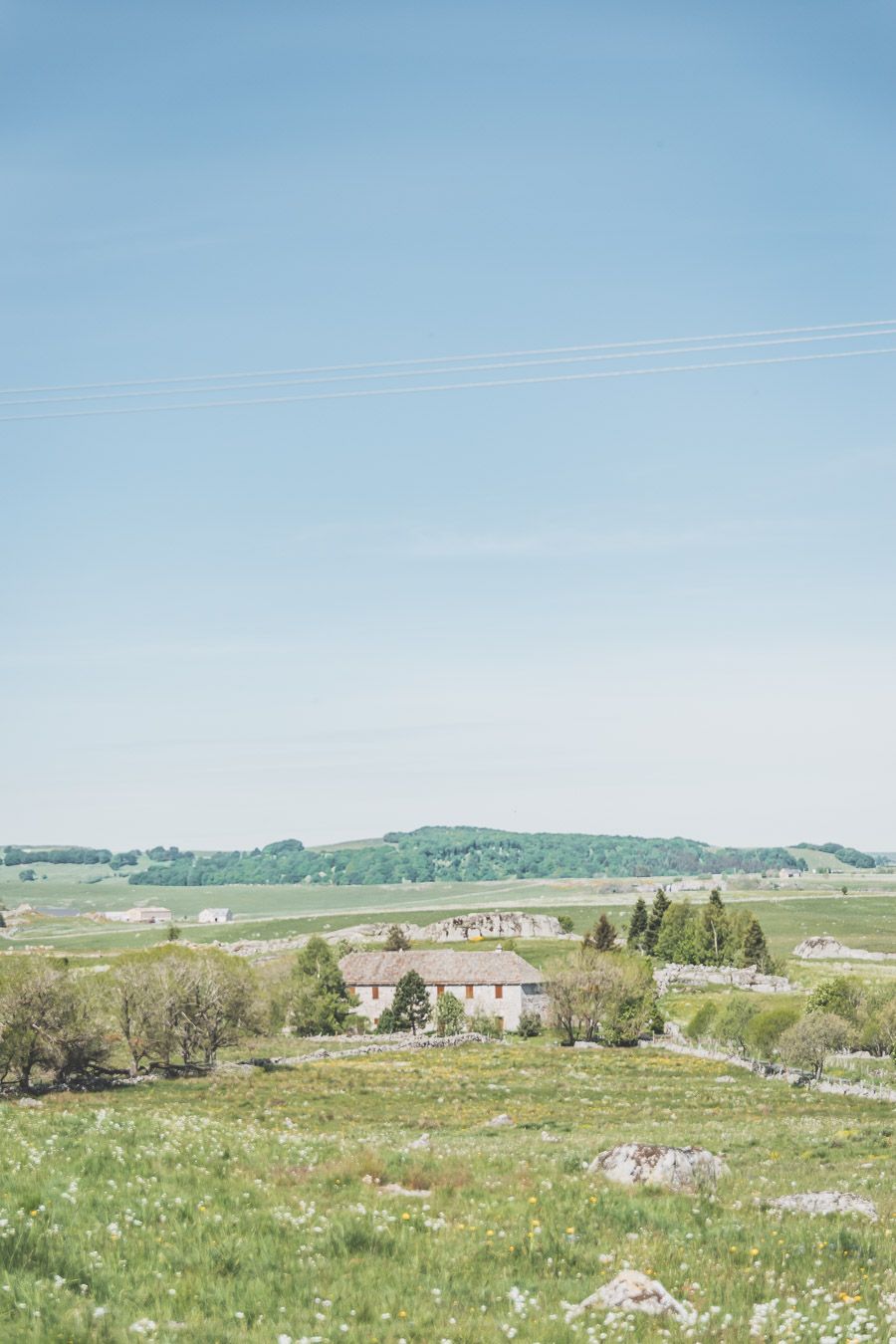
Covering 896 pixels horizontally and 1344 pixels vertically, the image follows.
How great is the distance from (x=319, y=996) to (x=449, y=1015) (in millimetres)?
13062

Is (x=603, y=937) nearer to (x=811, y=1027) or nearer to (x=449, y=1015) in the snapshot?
(x=449, y=1015)

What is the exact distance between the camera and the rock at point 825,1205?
16641mm

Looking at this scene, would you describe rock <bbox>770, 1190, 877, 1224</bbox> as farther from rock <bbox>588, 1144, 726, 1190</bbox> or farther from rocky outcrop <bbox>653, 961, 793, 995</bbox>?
rocky outcrop <bbox>653, 961, 793, 995</bbox>

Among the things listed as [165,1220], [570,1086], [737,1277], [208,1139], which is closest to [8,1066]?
[570,1086]

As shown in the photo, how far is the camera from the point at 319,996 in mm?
108250

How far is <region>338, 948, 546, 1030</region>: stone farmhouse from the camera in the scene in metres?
110

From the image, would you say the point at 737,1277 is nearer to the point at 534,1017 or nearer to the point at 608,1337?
the point at 608,1337

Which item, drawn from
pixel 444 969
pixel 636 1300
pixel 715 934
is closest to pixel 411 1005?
pixel 444 969

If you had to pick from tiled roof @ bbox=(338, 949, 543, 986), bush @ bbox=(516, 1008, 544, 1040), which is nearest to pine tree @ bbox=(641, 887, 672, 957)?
tiled roof @ bbox=(338, 949, 543, 986)

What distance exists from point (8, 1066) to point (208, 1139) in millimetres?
50005

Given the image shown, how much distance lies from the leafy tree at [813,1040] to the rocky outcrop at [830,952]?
360ft

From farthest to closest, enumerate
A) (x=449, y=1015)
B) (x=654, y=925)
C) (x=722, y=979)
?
(x=654, y=925), (x=722, y=979), (x=449, y=1015)

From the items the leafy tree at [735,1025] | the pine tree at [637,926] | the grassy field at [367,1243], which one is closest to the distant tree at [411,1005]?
the leafy tree at [735,1025]

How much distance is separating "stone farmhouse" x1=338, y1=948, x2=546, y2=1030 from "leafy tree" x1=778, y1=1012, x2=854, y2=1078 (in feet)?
136
